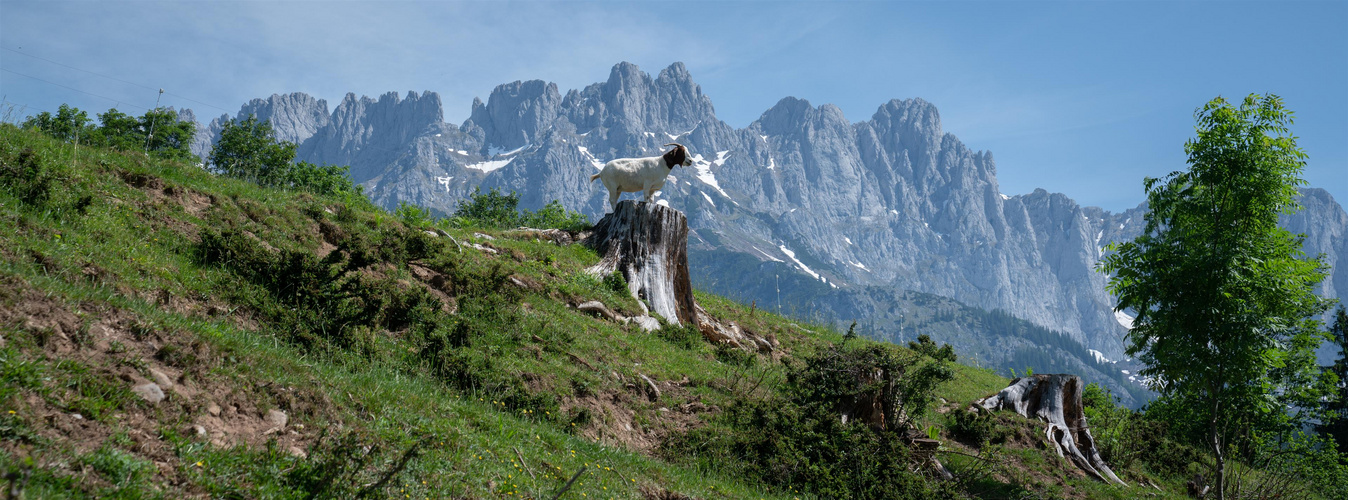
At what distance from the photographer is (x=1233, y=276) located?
10703mm

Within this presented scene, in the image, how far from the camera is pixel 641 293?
16594 millimetres

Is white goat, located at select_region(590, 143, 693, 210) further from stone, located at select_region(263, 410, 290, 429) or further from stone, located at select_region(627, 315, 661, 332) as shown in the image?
stone, located at select_region(263, 410, 290, 429)

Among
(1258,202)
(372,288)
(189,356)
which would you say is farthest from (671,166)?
(189,356)

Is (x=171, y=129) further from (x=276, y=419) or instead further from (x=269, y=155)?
(x=276, y=419)

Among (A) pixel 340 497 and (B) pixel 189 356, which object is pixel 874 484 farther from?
(B) pixel 189 356

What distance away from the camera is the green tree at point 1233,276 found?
10766 mm

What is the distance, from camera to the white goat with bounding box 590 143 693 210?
19109 millimetres

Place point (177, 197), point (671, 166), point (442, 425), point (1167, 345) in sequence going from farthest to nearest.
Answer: point (671, 166)
point (1167, 345)
point (177, 197)
point (442, 425)

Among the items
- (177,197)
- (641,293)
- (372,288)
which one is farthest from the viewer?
(641,293)

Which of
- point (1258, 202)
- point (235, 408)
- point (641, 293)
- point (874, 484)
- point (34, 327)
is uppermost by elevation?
point (1258, 202)

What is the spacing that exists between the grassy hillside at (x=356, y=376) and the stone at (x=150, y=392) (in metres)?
0.02

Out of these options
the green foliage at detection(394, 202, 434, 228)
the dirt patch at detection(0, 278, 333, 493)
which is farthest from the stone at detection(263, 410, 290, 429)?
the green foliage at detection(394, 202, 434, 228)

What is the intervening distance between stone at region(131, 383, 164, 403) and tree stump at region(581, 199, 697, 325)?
11.1 m

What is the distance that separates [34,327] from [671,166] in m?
15.2
